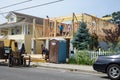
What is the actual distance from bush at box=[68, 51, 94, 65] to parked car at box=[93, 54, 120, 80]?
→ 7.29 m

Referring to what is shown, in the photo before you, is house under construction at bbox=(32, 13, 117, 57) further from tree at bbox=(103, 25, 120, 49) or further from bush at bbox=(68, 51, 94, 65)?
bush at bbox=(68, 51, 94, 65)

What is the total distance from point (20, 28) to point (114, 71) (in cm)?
3453

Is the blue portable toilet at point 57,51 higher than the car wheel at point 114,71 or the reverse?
higher

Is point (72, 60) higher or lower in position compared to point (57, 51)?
lower

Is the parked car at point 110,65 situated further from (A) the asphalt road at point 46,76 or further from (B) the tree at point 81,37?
(B) the tree at point 81,37

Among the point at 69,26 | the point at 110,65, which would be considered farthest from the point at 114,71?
the point at 69,26

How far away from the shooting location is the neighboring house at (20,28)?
4406cm

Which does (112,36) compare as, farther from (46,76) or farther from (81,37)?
(46,76)

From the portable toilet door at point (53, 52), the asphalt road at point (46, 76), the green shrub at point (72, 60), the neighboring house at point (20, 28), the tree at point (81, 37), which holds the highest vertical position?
the neighboring house at point (20, 28)

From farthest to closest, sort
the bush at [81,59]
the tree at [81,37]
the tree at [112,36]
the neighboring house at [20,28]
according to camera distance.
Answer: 1. the neighboring house at [20,28]
2. the tree at [112,36]
3. the tree at [81,37]
4. the bush at [81,59]

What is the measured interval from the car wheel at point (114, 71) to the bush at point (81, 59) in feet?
24.9

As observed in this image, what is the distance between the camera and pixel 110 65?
13242mm

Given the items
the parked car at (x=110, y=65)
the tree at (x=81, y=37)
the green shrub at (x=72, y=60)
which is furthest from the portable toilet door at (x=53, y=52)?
the parked car at (x=110, y=65)

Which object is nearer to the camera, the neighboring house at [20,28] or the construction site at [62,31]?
the construction site at [62,31]
